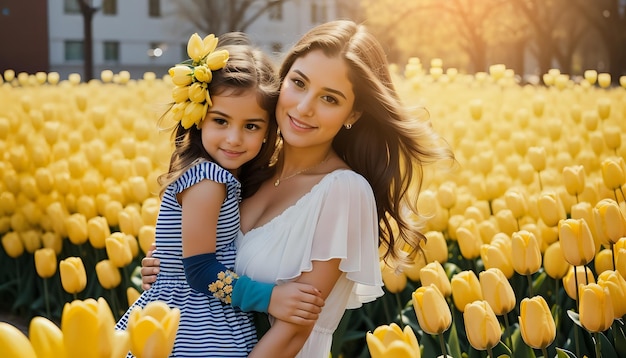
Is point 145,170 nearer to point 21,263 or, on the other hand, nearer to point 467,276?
point 21,263

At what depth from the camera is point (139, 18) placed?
4038cm

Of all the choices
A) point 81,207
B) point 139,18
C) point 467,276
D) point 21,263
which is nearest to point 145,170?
point 81,207

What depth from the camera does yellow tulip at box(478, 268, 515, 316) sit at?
2459 millimetres

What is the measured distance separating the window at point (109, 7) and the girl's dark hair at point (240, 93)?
38503 millimetres

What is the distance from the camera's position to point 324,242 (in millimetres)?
2586

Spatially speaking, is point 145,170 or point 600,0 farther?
point 600,0

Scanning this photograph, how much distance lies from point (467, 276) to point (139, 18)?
3921cm

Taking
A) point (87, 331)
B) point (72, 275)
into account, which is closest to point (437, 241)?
point (72, 275)

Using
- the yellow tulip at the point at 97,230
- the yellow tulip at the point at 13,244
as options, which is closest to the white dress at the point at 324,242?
the yellow tulip at the point at 97,230

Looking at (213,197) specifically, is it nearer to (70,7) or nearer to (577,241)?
(577,241)

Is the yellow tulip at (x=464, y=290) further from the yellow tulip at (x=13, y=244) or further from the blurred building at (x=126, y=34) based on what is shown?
the blurred building at (x=126, y=34)

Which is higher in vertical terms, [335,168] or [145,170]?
[335,168]

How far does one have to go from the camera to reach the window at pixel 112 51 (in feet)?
130

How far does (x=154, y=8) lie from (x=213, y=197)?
4014cm
